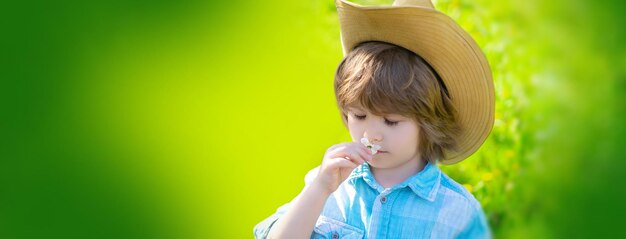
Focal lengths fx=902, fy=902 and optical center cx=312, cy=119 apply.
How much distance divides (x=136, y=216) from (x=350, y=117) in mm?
1790

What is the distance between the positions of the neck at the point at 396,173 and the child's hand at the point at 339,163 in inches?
8.0

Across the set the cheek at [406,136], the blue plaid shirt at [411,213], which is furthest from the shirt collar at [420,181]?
the cheek at [406,136]

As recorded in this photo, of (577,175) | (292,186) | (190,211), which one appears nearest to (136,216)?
(190,211)

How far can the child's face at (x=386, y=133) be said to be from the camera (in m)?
2.92

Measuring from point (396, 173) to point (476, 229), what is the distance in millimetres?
327

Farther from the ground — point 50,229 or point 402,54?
point 402,54

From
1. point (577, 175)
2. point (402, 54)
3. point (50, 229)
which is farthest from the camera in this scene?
point (577, 175)

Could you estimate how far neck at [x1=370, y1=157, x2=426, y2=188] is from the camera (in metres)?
3.09

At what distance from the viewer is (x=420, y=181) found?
3.03 meters

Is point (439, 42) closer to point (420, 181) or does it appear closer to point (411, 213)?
point (420, 181)

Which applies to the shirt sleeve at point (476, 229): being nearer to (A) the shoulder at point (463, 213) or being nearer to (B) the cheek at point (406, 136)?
(A) the shoulder at point (463, 213)

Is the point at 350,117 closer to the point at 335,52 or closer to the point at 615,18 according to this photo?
the point at 335,52

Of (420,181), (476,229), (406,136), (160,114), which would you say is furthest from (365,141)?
(160,114)

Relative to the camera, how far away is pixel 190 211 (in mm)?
4445
